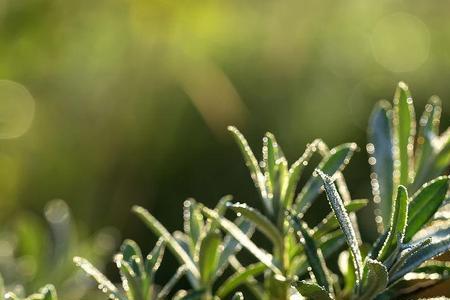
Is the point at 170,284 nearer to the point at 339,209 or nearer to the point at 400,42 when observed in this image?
the point at 339,209

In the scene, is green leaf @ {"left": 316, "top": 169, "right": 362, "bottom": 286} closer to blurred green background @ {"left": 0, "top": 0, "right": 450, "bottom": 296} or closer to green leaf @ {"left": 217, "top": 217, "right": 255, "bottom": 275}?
green leaf @ {"left": 217, "top": 217, "right": 255, "bottom": 275}

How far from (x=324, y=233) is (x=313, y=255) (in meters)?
0.03

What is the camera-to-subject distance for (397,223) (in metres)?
0.27

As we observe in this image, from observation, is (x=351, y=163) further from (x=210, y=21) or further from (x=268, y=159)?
(x=268, y=159)

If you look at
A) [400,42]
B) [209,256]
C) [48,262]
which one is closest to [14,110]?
[48,262]

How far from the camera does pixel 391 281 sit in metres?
0.28

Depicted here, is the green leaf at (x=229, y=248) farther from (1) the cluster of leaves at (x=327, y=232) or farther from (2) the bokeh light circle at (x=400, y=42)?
(2) the bokeh light circle at (x=400, y=42)

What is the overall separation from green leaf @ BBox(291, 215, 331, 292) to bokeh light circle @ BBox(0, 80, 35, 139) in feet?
3.60

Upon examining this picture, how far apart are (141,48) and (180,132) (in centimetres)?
20

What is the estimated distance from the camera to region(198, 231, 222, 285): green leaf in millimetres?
324

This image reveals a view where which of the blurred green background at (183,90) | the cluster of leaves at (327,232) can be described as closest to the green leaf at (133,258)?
the cluster of leaves at (327,232)

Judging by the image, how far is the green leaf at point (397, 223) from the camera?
26cm

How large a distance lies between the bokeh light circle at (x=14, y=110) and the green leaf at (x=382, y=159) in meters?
1.02

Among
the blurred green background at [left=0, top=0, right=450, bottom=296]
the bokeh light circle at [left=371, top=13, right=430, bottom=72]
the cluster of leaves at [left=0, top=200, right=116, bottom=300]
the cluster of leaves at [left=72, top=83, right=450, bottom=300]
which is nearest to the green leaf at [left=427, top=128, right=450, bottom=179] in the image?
the cluster of leaves at [left=72, top=83, right=450, bottom=300]
